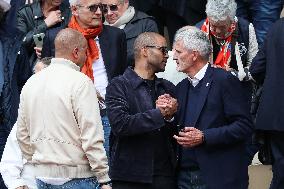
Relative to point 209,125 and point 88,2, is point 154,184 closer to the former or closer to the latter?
point 209,125

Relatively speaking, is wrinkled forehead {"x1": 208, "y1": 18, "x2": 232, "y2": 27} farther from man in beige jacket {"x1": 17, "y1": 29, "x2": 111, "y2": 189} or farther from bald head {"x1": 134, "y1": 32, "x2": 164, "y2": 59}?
man in beige jacket {"x1": 17, "y1": 29, "x2": 111, "y2": 189}

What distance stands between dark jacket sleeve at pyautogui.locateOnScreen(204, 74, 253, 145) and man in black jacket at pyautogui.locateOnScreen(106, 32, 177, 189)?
0.35 meters

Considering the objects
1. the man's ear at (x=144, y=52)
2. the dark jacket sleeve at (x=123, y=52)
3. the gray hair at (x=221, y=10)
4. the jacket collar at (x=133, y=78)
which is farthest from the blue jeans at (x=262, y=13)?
the jacket collar at (x=133, y=78)

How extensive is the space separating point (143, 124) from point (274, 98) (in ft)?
3.85

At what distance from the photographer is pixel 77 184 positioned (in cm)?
511

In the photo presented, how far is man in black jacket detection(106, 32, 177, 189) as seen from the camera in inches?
215

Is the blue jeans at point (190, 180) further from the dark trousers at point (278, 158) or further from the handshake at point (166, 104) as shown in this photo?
the dark trousers at point (278, 158)

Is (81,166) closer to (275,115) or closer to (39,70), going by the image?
(39,70)

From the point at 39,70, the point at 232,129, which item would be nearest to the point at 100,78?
the point at 39,70

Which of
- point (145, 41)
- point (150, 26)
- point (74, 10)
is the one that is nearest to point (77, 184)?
point (145, 41)

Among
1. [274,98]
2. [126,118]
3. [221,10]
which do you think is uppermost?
[221,10]

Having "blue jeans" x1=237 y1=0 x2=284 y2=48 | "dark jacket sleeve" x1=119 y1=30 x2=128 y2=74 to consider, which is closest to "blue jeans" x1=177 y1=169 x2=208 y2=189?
"dark jacket sleeve" x1=119 y1=30 x2=128 y2=74

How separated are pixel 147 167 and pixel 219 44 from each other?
70.4 inches

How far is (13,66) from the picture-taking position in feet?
23.4
